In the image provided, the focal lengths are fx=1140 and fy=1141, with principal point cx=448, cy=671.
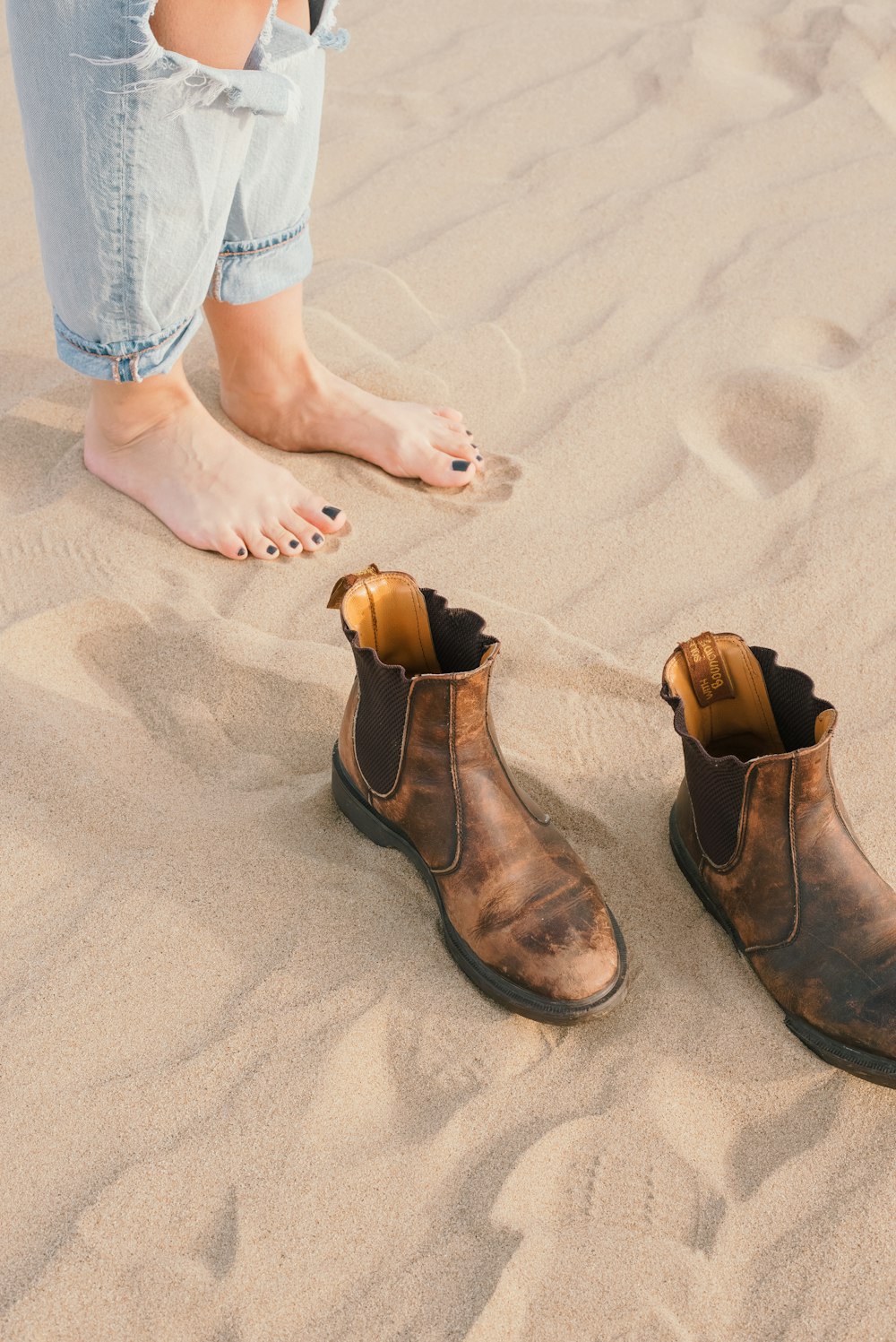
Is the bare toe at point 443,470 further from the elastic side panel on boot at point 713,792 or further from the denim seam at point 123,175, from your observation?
the elastic side panel on boot at point 713,792

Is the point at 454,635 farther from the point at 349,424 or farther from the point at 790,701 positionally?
the point at 349,424

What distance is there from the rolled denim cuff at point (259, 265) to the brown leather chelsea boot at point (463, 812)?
2.52 ft

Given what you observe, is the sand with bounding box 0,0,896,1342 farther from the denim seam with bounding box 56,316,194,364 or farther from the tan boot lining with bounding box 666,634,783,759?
the denim seam with bounding box 56,316,194,364

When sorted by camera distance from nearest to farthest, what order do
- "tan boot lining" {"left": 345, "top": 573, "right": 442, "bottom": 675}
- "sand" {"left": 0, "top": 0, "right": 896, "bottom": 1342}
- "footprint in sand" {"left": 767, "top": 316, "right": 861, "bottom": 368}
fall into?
"sand" {"left": 0, "top": 0, "right": 896, "bottom": 1342} → "tan boot lining" {"left": 345, "top": 573, "right": 442, "bottom": 675} → "footprint in sand" {"left": 767, "top": 316, "right": 861, "bottom": 368}

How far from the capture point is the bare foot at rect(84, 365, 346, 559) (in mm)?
1985

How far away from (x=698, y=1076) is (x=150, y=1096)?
634 mm

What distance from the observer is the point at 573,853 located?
4.91 ft

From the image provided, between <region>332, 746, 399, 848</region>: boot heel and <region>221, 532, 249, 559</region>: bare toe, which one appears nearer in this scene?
<region>332, 746, 399, 848</region>: boot heel

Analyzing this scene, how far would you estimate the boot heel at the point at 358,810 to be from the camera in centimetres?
156

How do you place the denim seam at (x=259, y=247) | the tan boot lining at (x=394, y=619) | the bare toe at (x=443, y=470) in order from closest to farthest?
the tan boot lining at (x=394, y=619) → the denim seam at (x=259, y=247) → the bare toe at (x=443, y=470)

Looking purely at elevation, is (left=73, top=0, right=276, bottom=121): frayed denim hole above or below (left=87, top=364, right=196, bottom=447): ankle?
above

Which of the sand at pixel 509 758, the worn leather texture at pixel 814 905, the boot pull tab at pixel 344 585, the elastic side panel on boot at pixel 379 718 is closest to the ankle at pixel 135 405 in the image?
the sand at pixel 509 758

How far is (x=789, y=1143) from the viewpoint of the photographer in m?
1.29

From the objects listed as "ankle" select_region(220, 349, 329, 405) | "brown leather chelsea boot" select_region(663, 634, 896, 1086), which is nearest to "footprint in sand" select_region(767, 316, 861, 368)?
"ankle" select_region(220, 349, 329, 405)
